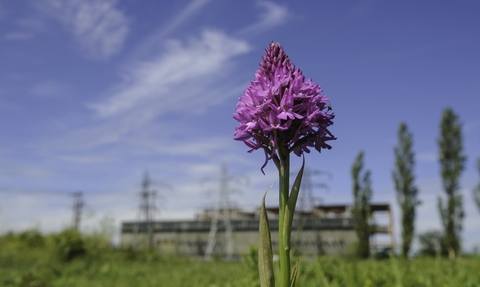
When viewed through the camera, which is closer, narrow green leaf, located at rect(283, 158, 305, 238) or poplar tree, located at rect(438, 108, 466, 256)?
narrow green leaf, located at rect(283, 158, 305, 238)

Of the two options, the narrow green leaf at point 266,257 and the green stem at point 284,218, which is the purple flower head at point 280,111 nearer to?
the green stem at point 284,218

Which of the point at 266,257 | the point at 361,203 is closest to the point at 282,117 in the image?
the point at 266,257

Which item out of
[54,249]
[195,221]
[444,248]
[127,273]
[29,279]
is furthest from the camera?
[195,221]

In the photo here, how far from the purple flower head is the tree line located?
129 feet

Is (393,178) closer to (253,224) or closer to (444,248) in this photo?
(444,248)

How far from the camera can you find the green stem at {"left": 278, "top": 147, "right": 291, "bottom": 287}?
2.04m

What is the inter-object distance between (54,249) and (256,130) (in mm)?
17829

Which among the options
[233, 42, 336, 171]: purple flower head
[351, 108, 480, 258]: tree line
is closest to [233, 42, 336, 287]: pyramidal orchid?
[233, 42, 336, 171]: purple flower head

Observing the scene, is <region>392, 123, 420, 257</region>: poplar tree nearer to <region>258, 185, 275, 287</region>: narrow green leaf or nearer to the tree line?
the tree line

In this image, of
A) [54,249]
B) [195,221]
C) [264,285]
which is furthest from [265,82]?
[195,221]

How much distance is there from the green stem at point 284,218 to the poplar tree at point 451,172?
39.4 metres

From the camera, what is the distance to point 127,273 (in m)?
9.94

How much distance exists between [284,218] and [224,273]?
19.5ft

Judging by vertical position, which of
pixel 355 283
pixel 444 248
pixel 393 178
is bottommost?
pixel 444 248
